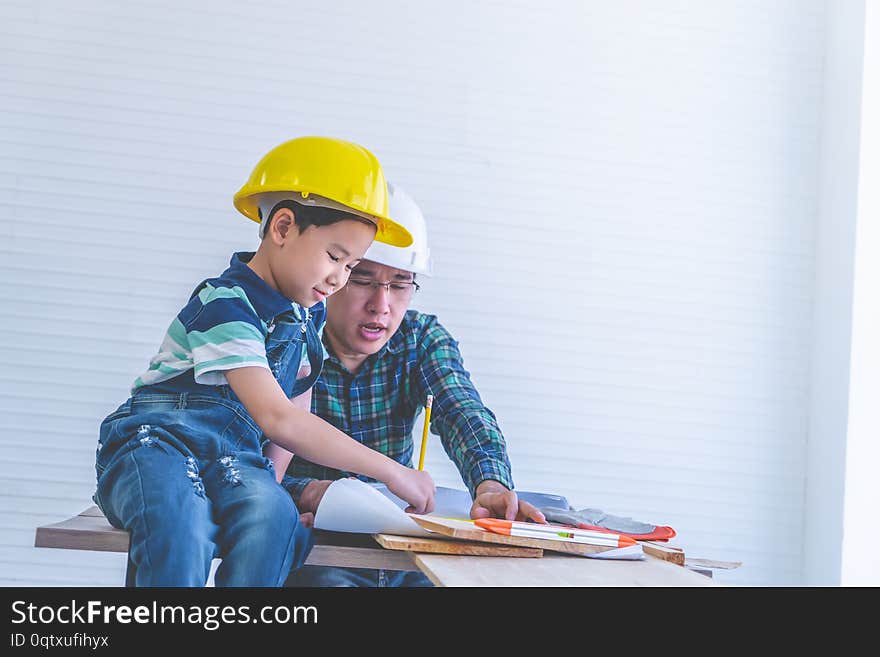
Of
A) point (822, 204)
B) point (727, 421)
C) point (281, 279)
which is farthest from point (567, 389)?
point (281, 279)

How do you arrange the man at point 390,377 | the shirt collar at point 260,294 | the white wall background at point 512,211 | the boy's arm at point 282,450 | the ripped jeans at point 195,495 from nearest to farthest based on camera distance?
the ripped jeans at point 195,495 < the shirt collar at point 260,294 < the boy's arm at point 282,450 < the man at point 390,377 < the white wall background at point 512,211

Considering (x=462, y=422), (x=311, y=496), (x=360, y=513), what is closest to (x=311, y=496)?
(x=311, y=496)

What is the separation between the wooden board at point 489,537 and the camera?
1296 millimetres

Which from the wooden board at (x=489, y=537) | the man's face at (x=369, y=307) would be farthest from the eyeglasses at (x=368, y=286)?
the wooden board at (x=489, y=537)

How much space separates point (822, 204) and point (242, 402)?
2.48m

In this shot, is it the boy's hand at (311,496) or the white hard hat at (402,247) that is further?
the white hard hat at (402,247)

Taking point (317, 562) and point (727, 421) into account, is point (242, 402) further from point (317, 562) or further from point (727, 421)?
point (727, 421)

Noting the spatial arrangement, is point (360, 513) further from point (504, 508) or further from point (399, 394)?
point (399, 394)

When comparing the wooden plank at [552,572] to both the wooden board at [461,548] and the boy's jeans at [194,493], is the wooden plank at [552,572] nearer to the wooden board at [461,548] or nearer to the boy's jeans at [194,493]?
the wooden board at [461,548]

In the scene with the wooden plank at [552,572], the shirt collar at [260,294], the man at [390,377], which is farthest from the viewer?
the man at [390,377]

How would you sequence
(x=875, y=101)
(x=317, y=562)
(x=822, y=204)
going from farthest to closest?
(x=822, y=204)
(x=875, y=101)
(x=317, y=562)

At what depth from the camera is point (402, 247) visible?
6.98 feet

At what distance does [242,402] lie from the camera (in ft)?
4.79

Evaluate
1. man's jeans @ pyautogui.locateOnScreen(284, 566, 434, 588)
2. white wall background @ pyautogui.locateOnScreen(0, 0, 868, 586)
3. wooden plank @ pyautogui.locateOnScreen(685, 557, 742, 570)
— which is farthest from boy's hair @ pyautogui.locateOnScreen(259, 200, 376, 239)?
white wall background @ pyautogui.locateOnScreen(0, 0, 868, 586)
